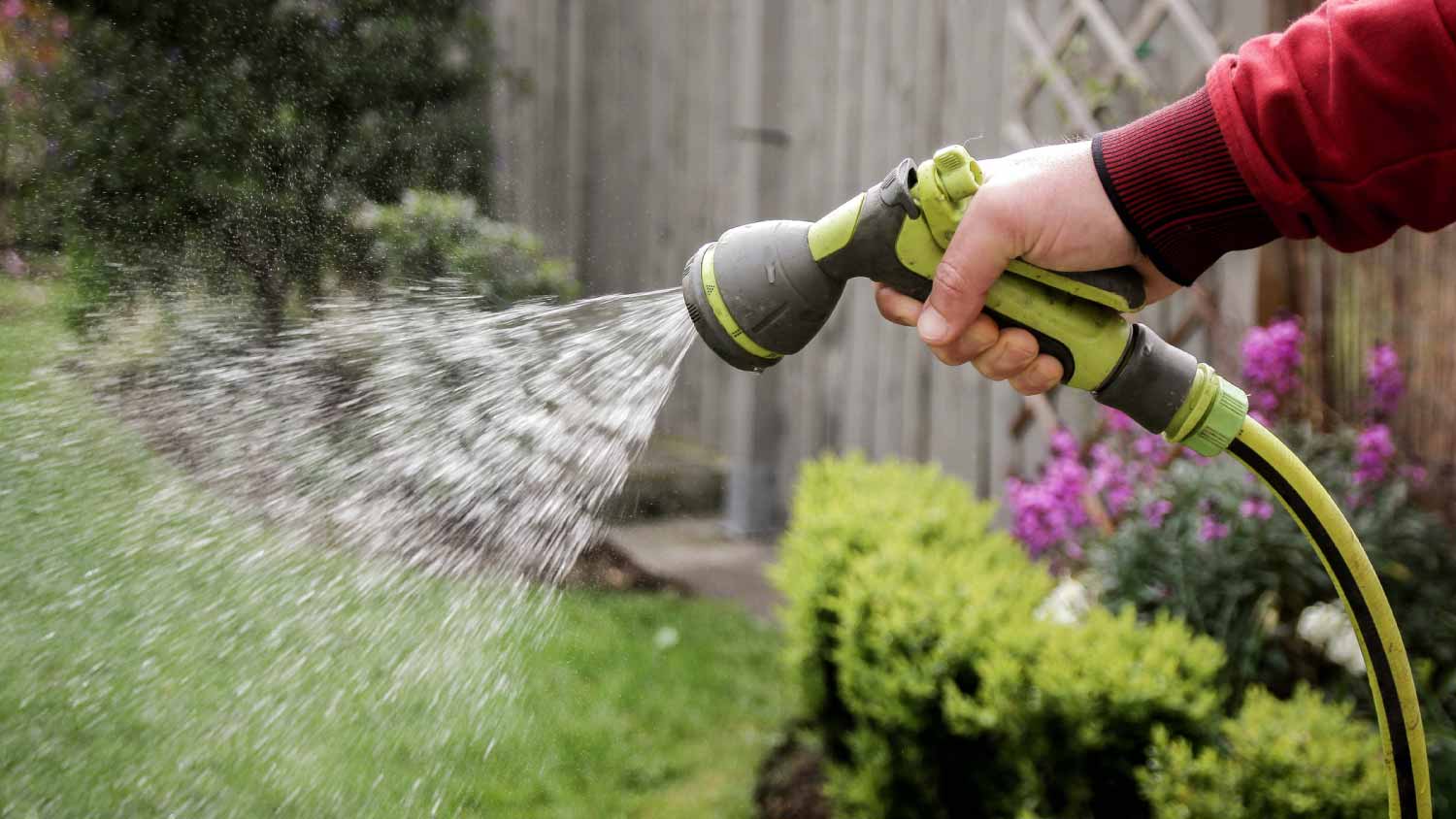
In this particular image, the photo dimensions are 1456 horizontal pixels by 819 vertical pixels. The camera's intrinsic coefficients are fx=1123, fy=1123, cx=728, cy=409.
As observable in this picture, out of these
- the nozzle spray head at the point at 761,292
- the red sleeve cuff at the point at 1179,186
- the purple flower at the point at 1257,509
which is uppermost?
the red sleeve cuff at the point at 1179,186

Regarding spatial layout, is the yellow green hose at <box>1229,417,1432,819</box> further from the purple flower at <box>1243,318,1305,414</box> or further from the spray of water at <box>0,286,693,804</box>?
the purple flower at <box>1243,318,1305,414</box>

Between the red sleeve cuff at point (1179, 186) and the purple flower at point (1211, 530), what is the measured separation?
1236 millimetres

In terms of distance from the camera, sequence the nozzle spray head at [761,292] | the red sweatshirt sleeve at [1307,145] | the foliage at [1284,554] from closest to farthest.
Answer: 1. the red sweatshirt sleeve at [1307,145]
2. the nozzle spray head at [761,292]
3. the foliage at [1284,554]

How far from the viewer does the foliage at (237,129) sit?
4227 millimetres

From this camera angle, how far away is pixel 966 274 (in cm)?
128

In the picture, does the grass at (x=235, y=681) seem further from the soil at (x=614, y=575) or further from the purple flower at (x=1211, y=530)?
the purple flower at (x=1211, y=530)

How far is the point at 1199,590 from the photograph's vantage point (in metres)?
2.39

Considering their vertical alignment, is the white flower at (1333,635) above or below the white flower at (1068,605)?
above

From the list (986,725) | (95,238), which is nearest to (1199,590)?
(986,725)

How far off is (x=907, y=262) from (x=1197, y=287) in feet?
6.03

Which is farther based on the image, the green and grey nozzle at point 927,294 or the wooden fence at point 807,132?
the wooden fence at point 807,132

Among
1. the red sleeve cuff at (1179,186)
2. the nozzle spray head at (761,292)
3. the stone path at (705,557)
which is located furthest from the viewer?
the stone path at (705,557)

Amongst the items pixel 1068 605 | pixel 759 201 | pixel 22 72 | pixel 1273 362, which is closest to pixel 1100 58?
pixel 1273 362

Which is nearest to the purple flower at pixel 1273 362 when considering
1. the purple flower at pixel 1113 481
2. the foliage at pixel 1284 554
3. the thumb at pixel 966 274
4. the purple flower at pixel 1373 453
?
the foliage at pixel 1284 554
